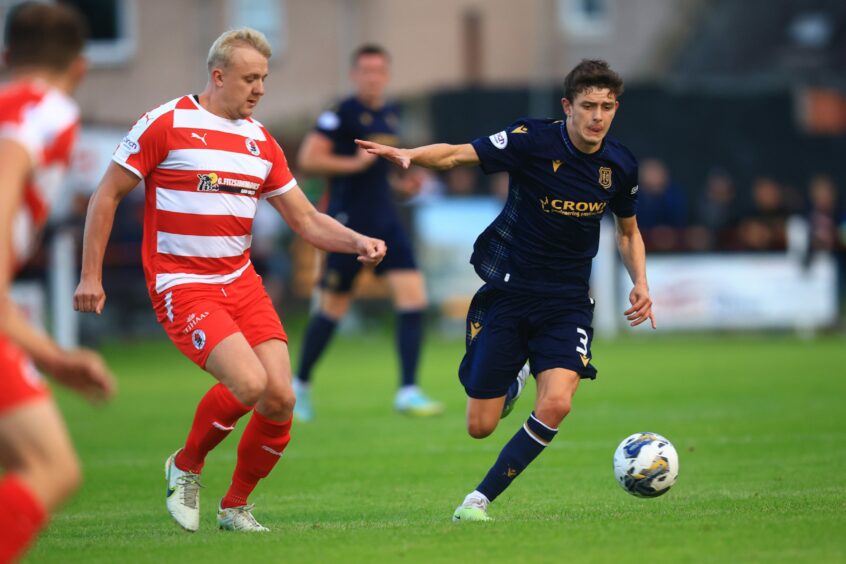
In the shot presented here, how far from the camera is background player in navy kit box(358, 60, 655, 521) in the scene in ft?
22.3

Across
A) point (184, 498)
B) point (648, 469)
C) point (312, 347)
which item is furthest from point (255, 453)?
point (312, 347)

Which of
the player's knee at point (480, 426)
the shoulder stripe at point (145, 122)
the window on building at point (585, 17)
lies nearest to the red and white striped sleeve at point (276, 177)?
the shoulder stripe at point (145, 122)

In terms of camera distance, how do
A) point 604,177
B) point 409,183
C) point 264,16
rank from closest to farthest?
point 604,177 → point 409,183 → point 264,16

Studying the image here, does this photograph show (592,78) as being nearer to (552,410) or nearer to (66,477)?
(552,410)

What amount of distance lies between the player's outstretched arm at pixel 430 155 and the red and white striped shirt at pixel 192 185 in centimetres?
63

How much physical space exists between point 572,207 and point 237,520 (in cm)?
236

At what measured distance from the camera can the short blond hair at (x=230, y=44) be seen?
6.54m

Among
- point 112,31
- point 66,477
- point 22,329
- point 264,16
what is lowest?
point 112,31

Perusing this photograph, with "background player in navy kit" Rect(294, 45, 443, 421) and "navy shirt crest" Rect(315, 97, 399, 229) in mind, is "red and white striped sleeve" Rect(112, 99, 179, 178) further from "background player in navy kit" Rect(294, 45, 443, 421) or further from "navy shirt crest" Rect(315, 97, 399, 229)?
"navy shirt crest" Rect(315, 97, 399, 229)

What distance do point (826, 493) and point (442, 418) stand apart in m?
4.64

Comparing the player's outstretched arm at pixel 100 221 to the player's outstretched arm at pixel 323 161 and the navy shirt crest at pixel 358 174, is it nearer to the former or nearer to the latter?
the player's outstretched arm at pixel 323 161

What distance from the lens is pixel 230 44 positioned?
21.5 ft

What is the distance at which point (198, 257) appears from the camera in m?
6.62

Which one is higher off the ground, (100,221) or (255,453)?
(100,221)
